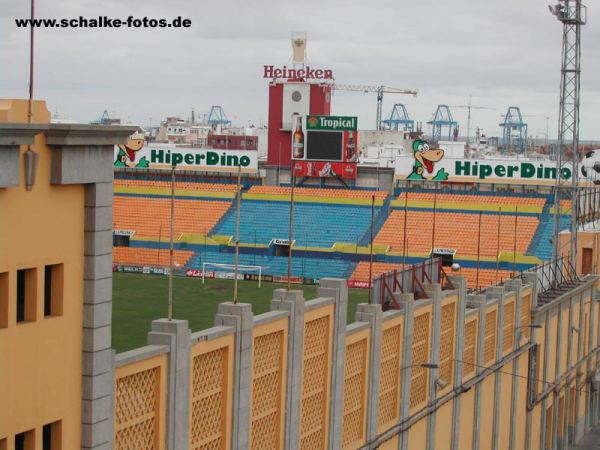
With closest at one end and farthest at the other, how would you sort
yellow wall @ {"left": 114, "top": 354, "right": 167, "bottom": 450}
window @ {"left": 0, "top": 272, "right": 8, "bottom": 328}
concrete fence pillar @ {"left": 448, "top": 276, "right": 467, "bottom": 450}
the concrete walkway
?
window @ {"left": 0, "top": 272, "right": 8, "bottom": 328}, yellow wall @ {"left": 114, "top": 354, "right": 167, "bottom": 450}, concrete fence pillar @ {"left": 448, "top": 276, "right": 467, "bottom": 450}, the concrete walkway

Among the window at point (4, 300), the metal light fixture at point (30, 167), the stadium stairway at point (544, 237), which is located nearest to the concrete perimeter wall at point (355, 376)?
the window at point (4, 300)

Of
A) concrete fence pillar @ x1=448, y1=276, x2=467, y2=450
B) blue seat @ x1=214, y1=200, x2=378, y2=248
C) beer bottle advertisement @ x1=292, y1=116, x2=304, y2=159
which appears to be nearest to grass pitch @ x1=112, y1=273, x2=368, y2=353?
blue seat @ x1=214, y1=200, x2=378, y2=248

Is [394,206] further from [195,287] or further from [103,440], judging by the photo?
[103,440]

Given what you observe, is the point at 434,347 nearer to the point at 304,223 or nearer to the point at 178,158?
the point at 304,223

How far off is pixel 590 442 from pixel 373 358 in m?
25.3

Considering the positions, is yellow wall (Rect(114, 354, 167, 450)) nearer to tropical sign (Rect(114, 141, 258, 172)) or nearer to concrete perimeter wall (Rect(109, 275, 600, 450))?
concrete perimeter wall (Rect(109, 275, 600, 450))

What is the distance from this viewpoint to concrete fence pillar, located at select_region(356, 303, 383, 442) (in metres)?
28.6

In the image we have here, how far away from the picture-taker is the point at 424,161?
3462 inches

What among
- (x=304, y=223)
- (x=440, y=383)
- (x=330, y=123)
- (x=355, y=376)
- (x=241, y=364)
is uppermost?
(x=330, y=123)

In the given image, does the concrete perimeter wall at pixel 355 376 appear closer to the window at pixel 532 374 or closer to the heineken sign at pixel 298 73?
the window at pixel 532 374

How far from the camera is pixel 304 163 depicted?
87.0 meters

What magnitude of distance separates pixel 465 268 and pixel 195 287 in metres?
15.9

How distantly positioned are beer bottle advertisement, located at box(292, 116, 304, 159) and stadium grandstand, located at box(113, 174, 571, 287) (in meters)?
2.87

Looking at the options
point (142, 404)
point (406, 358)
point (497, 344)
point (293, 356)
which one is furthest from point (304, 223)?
point (142, 404)
